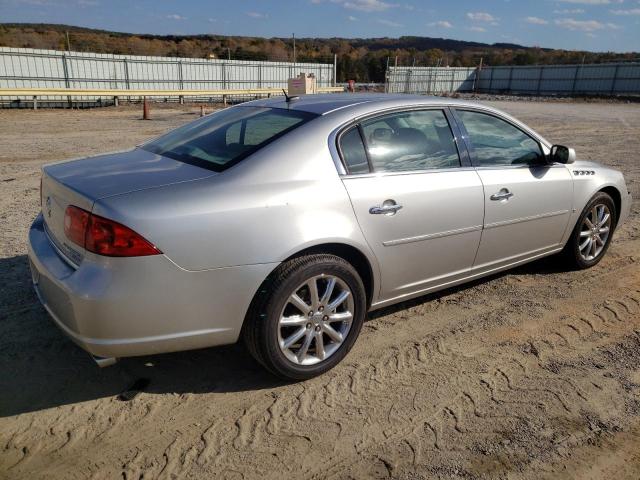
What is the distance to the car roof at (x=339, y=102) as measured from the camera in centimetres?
355

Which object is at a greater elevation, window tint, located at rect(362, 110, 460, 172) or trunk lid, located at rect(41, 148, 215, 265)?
window tint, located at rect(362, 110, 460, 172)

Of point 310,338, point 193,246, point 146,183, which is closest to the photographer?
point 193,246

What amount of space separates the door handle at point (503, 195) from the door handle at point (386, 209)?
3.16 ft

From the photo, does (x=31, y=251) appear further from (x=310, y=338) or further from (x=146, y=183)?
(x=310, y=338)

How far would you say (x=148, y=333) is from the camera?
8.81 feet

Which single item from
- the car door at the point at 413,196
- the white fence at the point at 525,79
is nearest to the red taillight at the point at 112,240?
the car door at the point at 413,196

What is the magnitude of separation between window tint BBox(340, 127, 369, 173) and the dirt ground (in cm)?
122

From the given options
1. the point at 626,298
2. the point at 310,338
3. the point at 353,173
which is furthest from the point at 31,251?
the point at 626,298

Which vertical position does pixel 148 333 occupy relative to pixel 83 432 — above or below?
above

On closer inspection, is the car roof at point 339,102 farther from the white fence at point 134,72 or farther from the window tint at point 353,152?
the white fence at point 134,72

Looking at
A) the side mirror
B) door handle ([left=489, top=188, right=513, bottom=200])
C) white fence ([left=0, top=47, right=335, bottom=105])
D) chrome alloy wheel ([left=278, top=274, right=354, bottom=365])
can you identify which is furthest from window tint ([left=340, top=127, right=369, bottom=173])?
white fence ([left=0, top=47, right=335, bottom=105])

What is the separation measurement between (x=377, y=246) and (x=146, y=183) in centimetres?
141

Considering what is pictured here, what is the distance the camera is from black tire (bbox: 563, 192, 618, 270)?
4.82 m

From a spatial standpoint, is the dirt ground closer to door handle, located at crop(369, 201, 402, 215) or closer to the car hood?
door handle, located at crop(369, 201, 402, 215)
